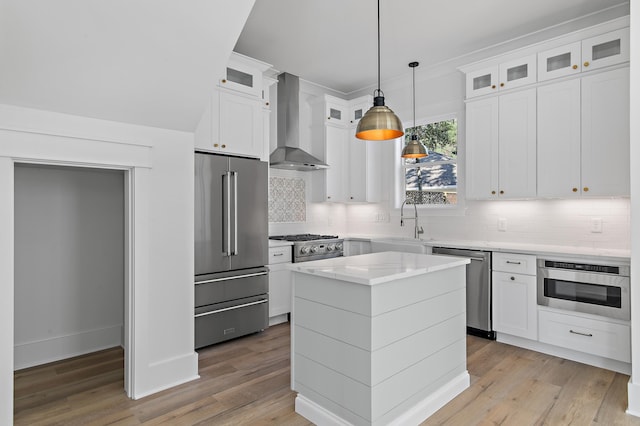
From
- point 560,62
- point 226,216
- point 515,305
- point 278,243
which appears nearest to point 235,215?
point 226,216

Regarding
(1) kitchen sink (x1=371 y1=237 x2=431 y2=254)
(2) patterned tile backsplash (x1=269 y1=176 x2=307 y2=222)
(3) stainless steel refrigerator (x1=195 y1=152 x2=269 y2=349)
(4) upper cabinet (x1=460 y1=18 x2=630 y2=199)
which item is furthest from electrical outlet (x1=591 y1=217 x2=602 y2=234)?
(2) patterned tile backsplash (x1=269 y1=176 x2=307 y2=222)

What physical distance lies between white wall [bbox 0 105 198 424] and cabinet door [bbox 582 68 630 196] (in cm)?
335

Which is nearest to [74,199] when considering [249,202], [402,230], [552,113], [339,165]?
[249,202]

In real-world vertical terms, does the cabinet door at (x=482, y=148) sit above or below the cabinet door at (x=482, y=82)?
below

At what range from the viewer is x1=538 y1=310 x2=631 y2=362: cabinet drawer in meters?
2.94

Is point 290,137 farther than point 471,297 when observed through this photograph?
Yes

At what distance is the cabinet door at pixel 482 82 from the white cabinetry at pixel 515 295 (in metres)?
1.68

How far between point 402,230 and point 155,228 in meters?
3.25

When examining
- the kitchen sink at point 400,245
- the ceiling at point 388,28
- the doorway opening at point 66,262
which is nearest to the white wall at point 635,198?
the ceiling at point 388,28

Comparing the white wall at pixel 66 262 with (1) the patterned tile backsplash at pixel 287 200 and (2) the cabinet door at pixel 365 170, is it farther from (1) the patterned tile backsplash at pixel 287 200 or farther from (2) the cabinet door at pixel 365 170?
(2) the cabinet door at pixel 365 170

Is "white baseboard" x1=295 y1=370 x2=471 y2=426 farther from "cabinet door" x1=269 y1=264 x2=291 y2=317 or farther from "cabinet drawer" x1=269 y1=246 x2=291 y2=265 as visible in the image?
"cabinet drawer" x1=269 y1=246 x2=291 y2=265

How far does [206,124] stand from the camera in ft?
11.6

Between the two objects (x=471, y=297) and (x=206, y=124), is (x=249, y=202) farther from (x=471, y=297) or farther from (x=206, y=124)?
(x=471, y=297)

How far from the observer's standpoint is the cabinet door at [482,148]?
3.93 metres
